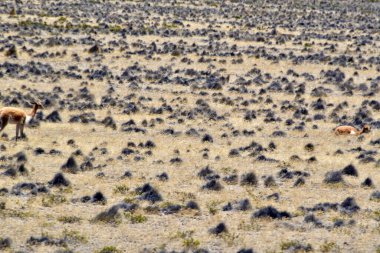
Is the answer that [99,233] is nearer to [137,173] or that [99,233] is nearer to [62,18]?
[137,173]

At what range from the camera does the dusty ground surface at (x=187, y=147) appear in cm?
A: 1480

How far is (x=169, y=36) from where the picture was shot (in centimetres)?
5569

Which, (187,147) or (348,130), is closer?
(187,147)

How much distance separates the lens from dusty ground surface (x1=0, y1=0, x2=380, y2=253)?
14805mm

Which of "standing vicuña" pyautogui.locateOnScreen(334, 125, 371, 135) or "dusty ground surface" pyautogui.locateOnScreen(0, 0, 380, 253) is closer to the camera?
"dusty ground surface" pyautogui.locateOnScreen(0, 0, 380, 253)

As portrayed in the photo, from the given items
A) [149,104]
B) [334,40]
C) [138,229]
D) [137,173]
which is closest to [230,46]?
[334,40]

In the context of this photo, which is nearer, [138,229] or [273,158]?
[138,229]

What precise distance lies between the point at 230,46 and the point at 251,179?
110 feet

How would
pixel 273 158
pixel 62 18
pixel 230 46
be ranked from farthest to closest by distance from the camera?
1. pixel 62 18
2. pixel 230 46
3. pixel 273 158

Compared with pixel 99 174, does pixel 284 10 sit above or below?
below

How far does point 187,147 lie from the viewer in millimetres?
22312

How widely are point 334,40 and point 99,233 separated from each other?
45969 millimetres

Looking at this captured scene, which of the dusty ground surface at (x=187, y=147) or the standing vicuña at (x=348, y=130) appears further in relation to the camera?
the standing vicuña at (x=348, y=130)

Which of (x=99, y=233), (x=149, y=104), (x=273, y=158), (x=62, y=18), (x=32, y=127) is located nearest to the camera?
(x=99, y=233)
